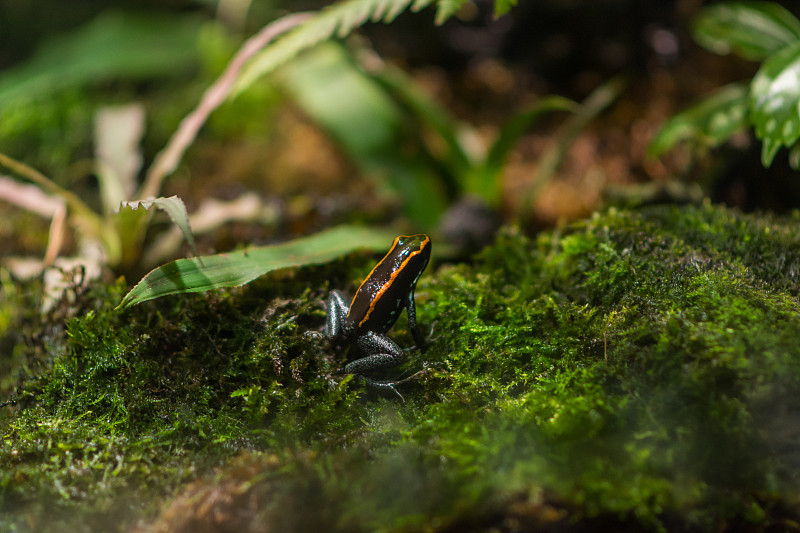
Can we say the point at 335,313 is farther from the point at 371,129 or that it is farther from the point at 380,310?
the point at 371,129

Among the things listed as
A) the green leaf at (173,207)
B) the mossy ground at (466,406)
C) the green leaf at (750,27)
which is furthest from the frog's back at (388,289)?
the green leaf at (750,27)

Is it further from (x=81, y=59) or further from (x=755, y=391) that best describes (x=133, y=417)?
(x=81, y=59)

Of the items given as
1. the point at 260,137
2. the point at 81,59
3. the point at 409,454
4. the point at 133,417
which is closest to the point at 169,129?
the point at 260,137

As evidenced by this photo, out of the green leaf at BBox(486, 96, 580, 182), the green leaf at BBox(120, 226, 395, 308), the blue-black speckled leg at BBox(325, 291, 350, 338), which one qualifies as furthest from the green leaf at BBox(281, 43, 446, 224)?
the blue-black speckled leg at BBox(325, 291, 350, 338)

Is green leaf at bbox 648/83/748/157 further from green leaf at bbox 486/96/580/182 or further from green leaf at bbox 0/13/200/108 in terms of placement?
green leaf at bbox 0/13/200/108

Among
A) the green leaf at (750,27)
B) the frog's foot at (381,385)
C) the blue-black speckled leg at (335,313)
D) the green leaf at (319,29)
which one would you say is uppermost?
the green leaf at (319,29)

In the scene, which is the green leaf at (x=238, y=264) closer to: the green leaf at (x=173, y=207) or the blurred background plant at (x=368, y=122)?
the green leaf at (x=173, y=207)
